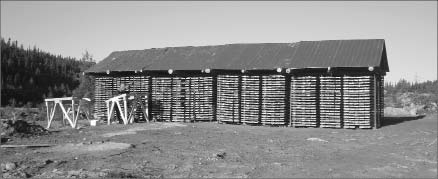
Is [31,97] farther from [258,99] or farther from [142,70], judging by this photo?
[258,99]

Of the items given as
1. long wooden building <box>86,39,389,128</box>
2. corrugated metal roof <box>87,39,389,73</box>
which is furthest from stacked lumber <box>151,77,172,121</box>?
corrugated metal roof <box>87,39,389,73</box>

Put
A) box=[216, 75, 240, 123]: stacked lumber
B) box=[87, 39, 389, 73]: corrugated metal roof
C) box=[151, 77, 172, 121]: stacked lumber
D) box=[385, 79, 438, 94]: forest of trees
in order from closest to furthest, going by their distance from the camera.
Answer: box=[87, 39, 389, 73]: corrugated metal roof
box=[216, 75, 240, 123]: stacked lumber
box=[151, 77, 172, 121]: stacked lumber
box=[385, 79, 438, 94]: forest of trees

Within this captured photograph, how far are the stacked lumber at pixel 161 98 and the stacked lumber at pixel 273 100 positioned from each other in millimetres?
5552

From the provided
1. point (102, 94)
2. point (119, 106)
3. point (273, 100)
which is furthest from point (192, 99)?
point (102, 94)

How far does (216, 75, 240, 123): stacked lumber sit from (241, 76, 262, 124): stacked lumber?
0.39 m

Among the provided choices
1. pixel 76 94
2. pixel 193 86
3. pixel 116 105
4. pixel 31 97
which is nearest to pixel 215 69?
pixel 193 86

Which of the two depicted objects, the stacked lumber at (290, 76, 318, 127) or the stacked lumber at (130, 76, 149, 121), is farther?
the stacked lumber at (130, 76, 149, 121)

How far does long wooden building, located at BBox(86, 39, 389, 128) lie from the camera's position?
68.8 ft

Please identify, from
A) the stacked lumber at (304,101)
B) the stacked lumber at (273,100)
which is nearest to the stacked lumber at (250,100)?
the stacked lumber at (273,100)

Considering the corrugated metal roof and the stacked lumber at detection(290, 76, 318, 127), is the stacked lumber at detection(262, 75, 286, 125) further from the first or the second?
the corrugated metal roof

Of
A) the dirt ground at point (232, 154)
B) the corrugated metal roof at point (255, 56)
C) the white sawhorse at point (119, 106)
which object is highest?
the corrugated metal roof at point (255, 56)

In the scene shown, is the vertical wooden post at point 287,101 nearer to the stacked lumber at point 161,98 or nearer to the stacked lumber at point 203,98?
the stacked lumber at point 203,98

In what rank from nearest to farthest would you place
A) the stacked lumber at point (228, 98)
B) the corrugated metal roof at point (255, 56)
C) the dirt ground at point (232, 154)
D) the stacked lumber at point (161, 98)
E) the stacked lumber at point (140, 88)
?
the dirt ground at point (232, 154), the corrugated metal roof at point (255, 56), the stacked lumber at point (228, 98), the stacked lumber at point (161, 98), the stacked lumber at point (140, 88)

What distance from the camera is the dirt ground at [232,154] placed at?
1044cm
